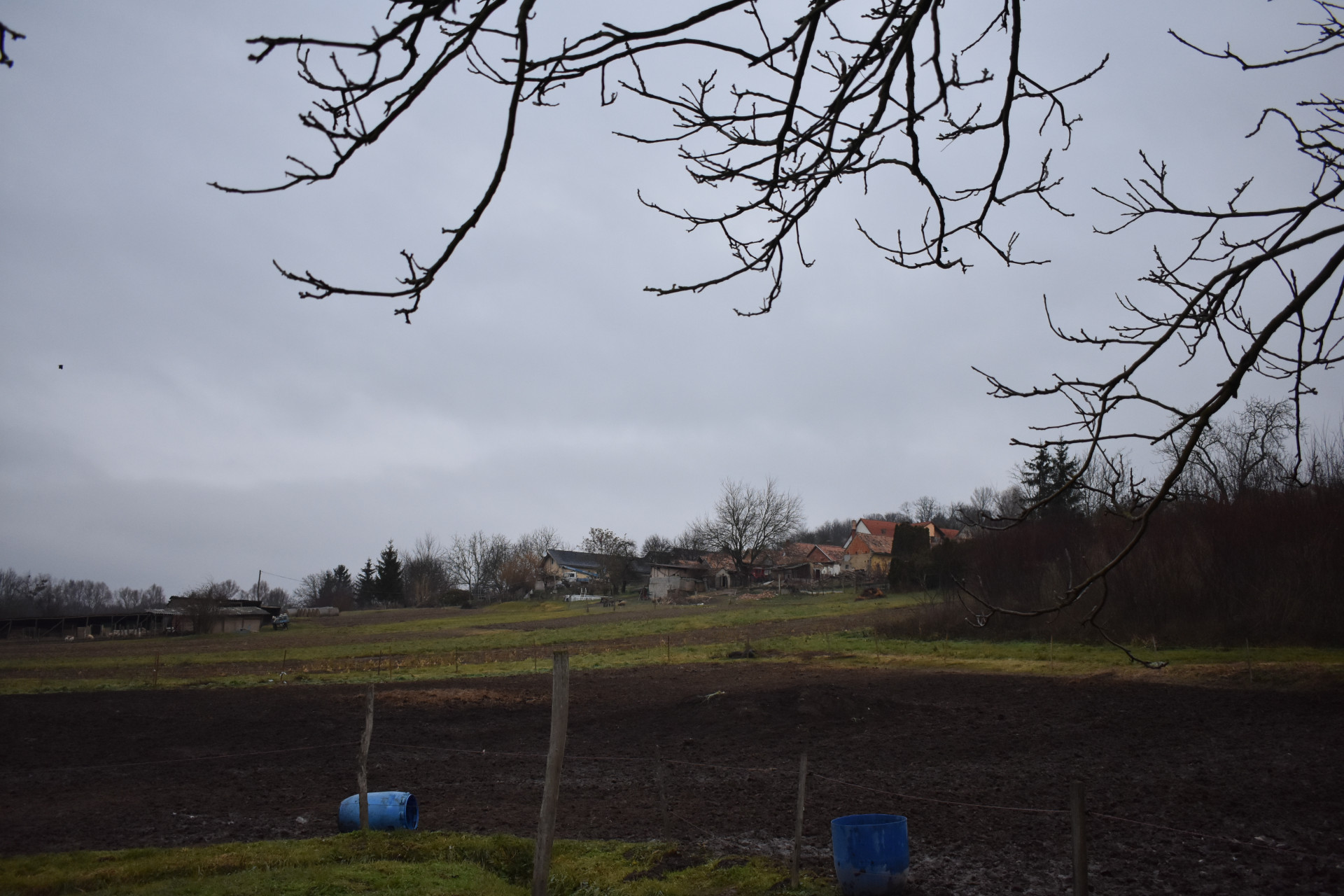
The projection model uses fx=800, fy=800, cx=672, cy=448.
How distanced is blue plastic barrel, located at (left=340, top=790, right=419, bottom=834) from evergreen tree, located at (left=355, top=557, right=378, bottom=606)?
91.4 metres

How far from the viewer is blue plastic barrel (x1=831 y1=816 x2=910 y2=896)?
20.9ft

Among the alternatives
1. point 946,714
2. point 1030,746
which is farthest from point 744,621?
point 1030,746

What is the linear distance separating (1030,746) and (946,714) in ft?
9.48

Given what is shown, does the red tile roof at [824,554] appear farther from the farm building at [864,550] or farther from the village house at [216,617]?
the village house at [216,617]

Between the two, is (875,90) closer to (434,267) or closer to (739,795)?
(434,267)

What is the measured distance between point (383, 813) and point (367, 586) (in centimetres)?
9908

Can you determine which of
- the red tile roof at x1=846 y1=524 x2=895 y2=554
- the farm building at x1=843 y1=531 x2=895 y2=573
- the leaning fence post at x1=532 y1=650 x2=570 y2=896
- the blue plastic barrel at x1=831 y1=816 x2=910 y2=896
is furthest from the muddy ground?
the red tile roof at x1=846 y1=524 x2=895 y2=554

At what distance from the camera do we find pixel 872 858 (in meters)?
6.38

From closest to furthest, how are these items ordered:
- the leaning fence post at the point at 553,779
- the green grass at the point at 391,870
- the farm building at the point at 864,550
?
the leaning fence post at the point at 553,779 < the green grass at the point at 391,870 < the farm building at the point at 864,550

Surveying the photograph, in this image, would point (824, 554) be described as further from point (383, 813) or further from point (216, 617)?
point (383, 813)

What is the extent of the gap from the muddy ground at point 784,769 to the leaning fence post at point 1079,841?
2.07 metres

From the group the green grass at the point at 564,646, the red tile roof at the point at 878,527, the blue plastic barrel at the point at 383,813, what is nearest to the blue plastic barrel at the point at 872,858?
the blue plastic barrel at the point at 383,813

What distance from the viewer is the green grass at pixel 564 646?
2286cm

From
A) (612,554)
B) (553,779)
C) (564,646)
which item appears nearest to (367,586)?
(612,554)
